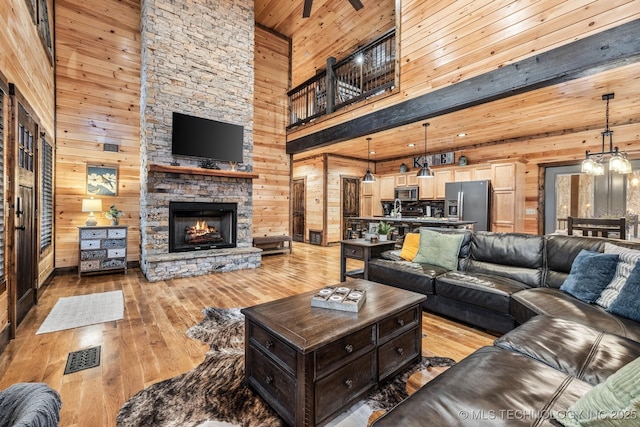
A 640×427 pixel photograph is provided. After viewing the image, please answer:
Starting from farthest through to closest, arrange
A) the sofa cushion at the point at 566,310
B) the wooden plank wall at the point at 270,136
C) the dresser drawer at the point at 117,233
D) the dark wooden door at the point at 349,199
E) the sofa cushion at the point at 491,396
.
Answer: the dark wooden door at the point at 349,199
the wooden plank wall at the point at 270,136
the dresser drawer at the point at 117,233
the sofa cushion at the point at 566,310
the sofa cushion at the point at 491,396

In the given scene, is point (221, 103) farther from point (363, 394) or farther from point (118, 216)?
point (363, 394)

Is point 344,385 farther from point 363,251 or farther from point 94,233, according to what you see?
point 94,233

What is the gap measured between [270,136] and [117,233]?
3.74m

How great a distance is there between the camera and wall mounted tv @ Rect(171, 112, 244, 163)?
4754 mm

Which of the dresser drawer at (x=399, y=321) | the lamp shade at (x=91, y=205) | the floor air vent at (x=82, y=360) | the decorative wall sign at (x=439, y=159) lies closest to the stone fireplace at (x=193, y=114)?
the lamp shade at (x=91, y=205)

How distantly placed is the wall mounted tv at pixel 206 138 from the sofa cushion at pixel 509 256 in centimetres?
415

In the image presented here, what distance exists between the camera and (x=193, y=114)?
4969 mm

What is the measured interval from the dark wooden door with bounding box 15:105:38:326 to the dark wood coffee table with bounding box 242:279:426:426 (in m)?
2.57

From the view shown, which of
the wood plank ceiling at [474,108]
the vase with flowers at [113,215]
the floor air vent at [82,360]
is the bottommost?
the floor air vent at [82,360]

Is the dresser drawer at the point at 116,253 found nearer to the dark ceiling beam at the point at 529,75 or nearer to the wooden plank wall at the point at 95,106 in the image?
the wooden plank wall at the point at 95,106

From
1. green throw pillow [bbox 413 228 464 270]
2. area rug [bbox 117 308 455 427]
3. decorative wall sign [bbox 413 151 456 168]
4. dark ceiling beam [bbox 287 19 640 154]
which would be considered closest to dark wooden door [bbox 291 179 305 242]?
decorative wall sign [bbox 413 151 456 168]

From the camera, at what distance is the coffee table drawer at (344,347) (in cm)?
147

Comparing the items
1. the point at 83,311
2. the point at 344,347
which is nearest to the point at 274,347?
the point at 344,347

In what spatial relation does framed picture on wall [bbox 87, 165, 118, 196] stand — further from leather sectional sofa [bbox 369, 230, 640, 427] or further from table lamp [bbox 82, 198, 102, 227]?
leather sectional sofa [bbox 369, 230, 640, 427]
